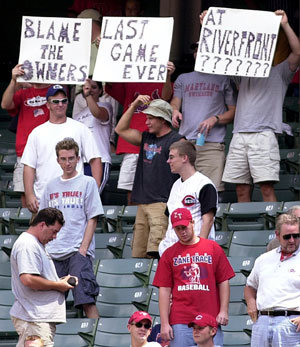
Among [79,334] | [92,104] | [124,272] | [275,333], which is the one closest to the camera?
[275,333]

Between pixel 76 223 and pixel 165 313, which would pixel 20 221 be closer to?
pixel 76 223

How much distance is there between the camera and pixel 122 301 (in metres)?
11.5

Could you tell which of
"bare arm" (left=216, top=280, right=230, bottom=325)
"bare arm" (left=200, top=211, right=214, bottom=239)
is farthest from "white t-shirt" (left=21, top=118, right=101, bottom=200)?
"bare arm" (left=216, top=280, right=230, bottom=325)

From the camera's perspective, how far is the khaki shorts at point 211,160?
1258 cm

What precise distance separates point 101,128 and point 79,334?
2793 millimetres

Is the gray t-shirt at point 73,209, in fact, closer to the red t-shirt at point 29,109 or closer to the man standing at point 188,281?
the man standing at point 188,281

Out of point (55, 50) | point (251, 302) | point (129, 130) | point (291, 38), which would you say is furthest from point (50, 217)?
point (291, 38)

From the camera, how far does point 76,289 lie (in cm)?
1082

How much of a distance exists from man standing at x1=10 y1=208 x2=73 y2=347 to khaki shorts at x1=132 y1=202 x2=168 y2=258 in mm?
1634

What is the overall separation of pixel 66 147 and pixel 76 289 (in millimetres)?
1134

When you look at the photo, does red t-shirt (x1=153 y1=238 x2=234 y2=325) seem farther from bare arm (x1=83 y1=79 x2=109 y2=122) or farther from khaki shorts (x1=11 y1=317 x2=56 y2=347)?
bare arm (x1=83 y1=79 x2=109 y2=122)

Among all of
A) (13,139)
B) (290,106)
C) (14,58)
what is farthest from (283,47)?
(14,58)

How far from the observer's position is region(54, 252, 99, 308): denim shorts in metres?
10.7

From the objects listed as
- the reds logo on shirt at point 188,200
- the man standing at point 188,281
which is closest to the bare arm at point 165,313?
the man standing at point 188,281
